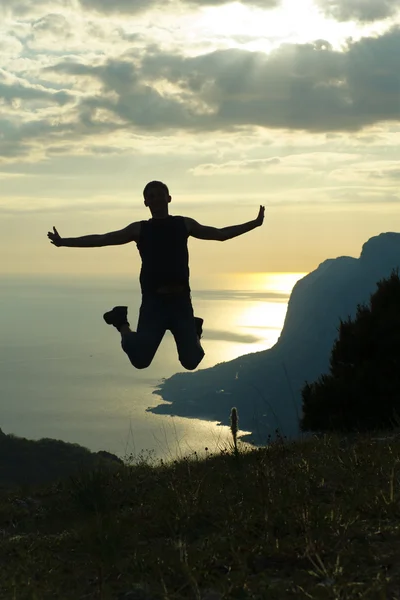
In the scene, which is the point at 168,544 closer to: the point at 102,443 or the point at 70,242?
the point at 70,242

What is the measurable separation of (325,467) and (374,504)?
193cm

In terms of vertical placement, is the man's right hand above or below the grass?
above

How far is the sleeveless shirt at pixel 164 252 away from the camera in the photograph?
330 inches

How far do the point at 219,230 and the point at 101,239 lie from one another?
4.89 ft

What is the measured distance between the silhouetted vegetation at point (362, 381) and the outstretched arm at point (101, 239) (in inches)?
438

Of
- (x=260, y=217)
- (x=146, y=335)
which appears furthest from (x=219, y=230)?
(x=146, y=335)

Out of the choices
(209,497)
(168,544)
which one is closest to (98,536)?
(168,544)

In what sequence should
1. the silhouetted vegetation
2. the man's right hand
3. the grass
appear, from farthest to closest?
the silhouetted vegetation
the man's right hand
the grass

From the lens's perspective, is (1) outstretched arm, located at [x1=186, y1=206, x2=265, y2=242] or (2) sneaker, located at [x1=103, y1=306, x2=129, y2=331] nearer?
(1) outstretched arm, located at [x1=186, y1=206, x2=265, y2=242]

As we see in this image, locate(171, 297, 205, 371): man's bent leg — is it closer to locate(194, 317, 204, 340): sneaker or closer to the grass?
locate(194, 317, 204, 340): sneaker

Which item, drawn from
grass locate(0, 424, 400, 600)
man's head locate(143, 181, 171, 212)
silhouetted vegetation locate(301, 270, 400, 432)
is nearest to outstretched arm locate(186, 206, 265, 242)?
man's head locate(143, 181, 171, 212)

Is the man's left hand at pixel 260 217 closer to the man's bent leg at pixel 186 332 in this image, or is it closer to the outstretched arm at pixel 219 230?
the outstretched arm at pixel 219 230

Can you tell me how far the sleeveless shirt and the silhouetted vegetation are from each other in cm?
1072

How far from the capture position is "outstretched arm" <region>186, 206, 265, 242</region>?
8.57m
